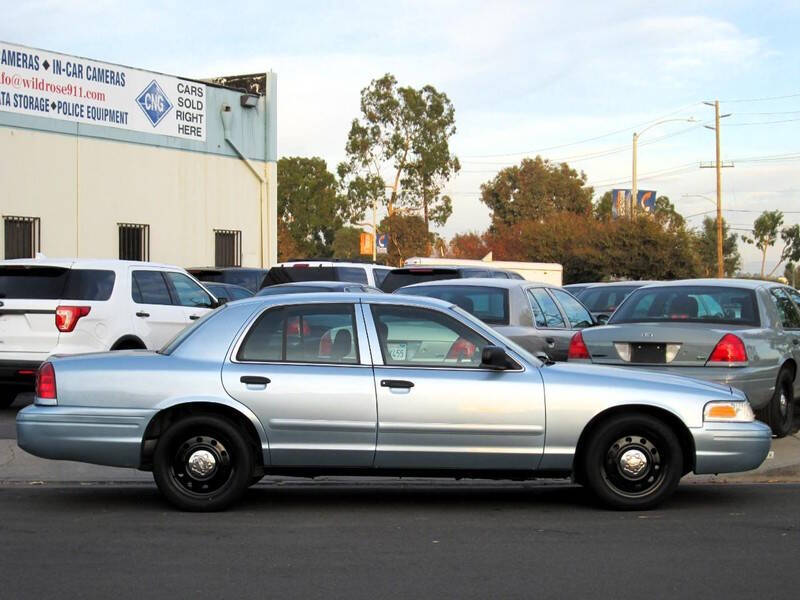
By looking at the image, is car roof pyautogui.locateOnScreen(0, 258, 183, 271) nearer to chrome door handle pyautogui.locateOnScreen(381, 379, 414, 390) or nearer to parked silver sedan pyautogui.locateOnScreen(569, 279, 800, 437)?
parked silver sedan pyautogui.locateOnScreen(569, 279, 800, 437)

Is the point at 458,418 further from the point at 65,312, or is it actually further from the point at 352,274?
the point at 352,274

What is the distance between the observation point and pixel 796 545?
6.96 meters

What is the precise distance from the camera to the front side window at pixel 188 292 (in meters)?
15.1

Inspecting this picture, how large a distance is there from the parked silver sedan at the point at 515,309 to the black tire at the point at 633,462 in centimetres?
428

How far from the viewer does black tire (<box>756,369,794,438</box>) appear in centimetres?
1099

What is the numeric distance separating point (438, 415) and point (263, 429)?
121cm

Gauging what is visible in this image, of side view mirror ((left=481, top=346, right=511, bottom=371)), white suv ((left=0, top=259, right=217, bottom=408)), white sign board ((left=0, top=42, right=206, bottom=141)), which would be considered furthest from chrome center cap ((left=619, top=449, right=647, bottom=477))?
white sign board ((left=0, top=42, right=206, bottom=141))

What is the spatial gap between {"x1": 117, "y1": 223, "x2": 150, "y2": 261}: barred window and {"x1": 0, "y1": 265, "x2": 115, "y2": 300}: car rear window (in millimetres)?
15195

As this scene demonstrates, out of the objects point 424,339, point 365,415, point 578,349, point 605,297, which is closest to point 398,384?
point 365,415

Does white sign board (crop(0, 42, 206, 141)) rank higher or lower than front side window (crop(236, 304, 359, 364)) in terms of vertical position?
higher

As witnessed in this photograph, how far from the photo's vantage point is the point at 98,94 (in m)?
27.2

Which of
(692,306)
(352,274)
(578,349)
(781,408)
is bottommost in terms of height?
(781,408)

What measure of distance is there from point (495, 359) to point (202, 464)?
7.04 ft

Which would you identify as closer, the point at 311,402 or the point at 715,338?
the point at 311,402
